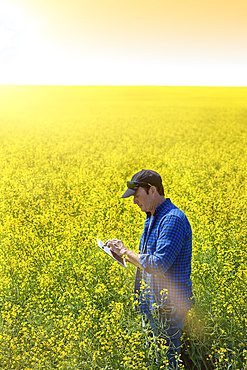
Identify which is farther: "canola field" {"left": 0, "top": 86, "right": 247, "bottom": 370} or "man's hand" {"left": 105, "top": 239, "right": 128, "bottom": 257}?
"canola field" {"left": 0, "top": 86, "right": 247, "bottom": 370}

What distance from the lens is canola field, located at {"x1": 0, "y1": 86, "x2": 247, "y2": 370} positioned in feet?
10.7

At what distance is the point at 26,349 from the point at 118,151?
1395 centimetres

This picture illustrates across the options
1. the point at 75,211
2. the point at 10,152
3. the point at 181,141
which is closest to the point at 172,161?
the point at 181,141

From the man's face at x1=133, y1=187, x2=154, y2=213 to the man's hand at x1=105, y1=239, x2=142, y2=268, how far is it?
40cm

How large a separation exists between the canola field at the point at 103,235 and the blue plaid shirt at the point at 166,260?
43 centimetres

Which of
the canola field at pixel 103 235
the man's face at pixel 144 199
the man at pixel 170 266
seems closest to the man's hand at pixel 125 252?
the man at pixel 170 266

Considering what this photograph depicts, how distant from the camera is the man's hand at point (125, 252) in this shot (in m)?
2.75

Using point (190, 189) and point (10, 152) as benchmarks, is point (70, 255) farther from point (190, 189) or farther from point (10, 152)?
A: point (10, 152)

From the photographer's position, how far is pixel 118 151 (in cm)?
1680

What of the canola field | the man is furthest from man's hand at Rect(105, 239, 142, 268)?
the canola field

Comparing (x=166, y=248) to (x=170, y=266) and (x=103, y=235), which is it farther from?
(x=103, y=235)

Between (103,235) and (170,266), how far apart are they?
353 cm

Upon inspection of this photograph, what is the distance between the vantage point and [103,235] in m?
6.11

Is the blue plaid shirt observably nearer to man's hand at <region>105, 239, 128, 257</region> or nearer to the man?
the man
